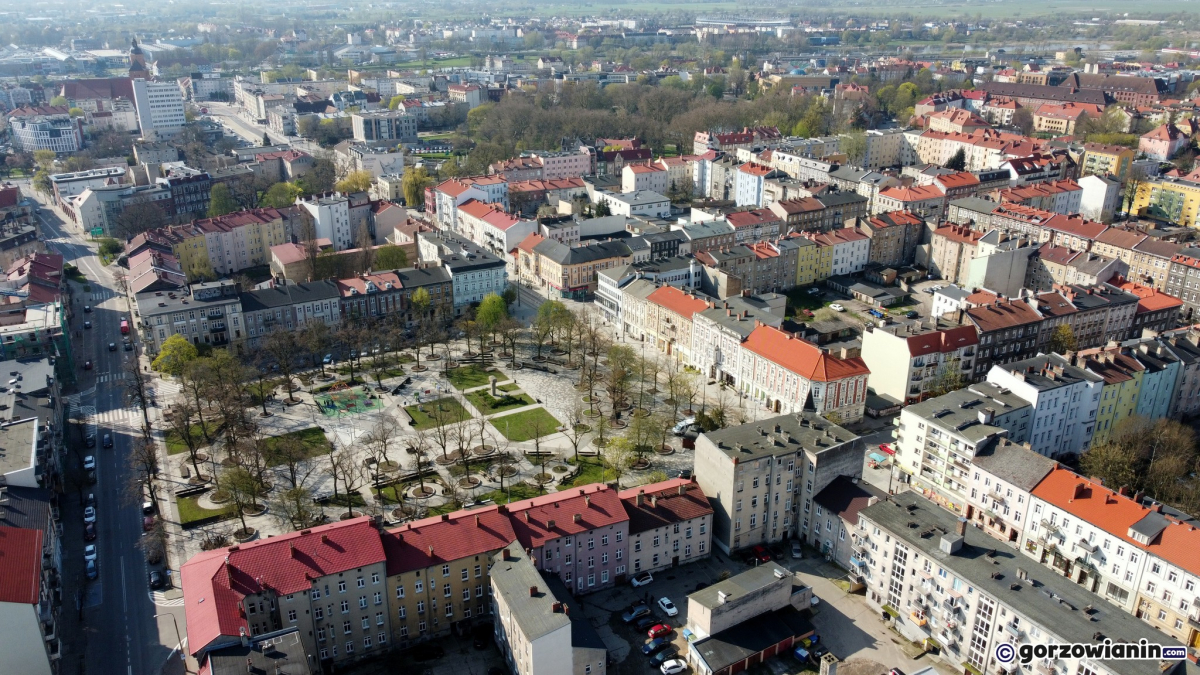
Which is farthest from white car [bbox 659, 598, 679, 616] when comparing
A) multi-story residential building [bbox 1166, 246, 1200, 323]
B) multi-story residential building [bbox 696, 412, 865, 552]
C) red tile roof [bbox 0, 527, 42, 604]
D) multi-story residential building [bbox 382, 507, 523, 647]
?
multi-story residential building [bbox 1166, 246, 1200, 323]

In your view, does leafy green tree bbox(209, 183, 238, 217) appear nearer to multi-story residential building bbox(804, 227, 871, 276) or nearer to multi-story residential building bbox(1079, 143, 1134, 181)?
multi-story residential building bbox(804, 227, 871, 276)

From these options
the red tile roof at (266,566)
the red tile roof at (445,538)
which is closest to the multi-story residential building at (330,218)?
the red tile roof at (266,566)

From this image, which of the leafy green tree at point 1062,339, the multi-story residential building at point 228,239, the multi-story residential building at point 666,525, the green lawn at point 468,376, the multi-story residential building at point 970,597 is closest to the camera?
the multi-story residential building at point 970,597

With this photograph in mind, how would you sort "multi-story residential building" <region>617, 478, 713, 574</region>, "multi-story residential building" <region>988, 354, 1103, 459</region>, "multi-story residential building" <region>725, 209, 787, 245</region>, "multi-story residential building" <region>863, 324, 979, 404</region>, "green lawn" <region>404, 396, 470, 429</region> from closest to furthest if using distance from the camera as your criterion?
"multi-story residential building" <region>617, 478, 713, 574</region>
"multi-story residential building" <region>988, 354, 1103, 459</region>
"green lawn" <region>404, 396, 470, 429</region>
"multi-story residential building" <region>863, 324, 979, 404</region>
"multi-story residential building" <region>725, 209, 787, 245</region>

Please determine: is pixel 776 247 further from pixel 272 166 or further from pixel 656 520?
pixel 272 166

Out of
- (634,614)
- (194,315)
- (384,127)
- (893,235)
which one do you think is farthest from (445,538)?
(384,127)

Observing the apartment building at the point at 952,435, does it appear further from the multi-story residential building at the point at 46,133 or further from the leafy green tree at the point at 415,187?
the multi-story residential building at the point at 46,133
